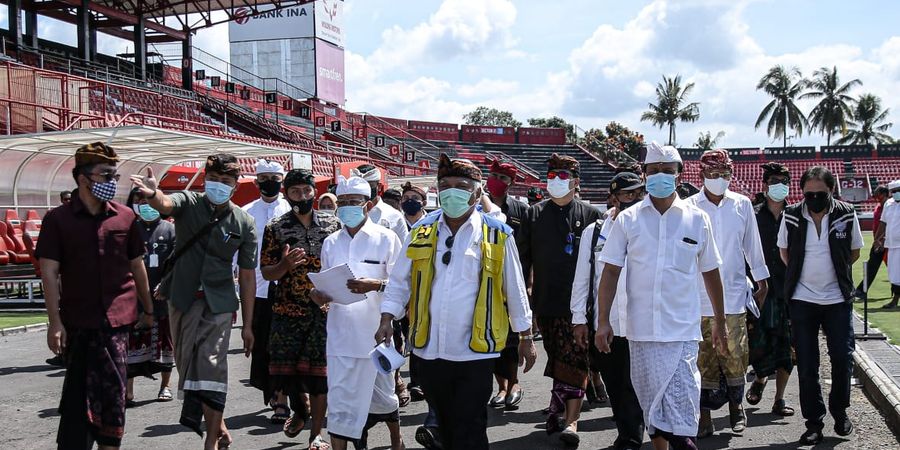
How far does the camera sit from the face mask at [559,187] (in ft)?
22.8

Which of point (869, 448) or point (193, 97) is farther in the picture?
point (193, 97)

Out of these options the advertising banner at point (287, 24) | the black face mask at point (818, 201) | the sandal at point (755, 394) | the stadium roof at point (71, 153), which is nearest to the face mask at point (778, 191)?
the black face mask at point (818, 201)

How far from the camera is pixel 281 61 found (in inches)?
2329

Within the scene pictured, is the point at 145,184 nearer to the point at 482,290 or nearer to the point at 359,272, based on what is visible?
the point at 359,272

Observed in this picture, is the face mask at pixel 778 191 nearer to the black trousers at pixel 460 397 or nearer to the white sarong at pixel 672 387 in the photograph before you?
the white sarong at pixel 672 387

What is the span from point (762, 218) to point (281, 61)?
5363 cm

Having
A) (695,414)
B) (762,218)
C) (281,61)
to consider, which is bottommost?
(695,414)

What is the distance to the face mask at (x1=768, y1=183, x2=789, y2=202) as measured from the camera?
784cm

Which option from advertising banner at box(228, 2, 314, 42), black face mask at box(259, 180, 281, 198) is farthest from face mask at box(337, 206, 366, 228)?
advertising banner at box(228, 2, 314, 42)

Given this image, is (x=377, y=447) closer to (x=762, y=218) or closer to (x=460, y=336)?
(x=460, y=336)

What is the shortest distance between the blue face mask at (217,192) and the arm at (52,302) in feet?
3.63

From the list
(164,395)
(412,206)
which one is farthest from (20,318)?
(412,206)

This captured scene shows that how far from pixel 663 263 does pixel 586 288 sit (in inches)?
39.4

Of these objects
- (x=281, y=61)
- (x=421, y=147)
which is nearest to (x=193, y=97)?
(x=421, y=147)
